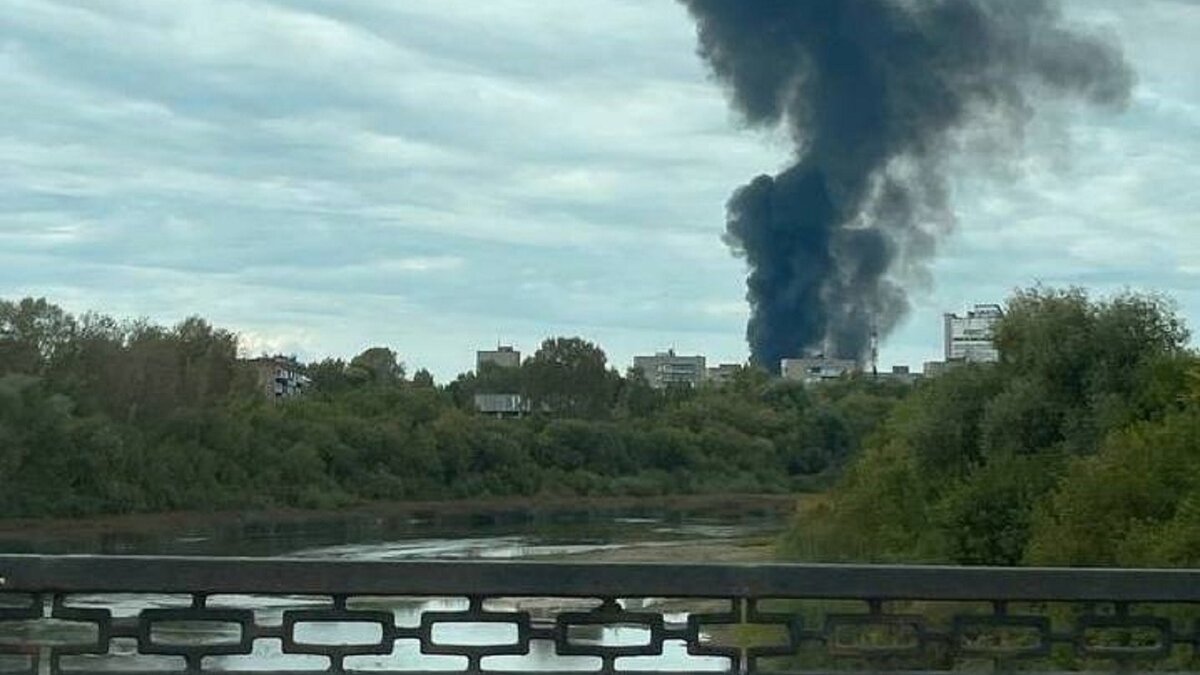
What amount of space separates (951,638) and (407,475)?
57.4 m

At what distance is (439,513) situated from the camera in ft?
206

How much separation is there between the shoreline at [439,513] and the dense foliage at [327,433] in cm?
64

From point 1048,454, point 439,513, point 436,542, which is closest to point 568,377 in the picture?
point 439,513

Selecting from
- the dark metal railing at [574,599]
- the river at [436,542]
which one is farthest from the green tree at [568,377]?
the dark metal railing at [574,599]

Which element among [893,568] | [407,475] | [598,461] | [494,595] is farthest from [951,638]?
[598,461]

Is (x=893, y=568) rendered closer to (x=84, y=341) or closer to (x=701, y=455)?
(x=84, y=341)

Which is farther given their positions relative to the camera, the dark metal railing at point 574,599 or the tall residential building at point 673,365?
the tall residential building at point 673,365

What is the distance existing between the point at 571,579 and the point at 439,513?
54.8m

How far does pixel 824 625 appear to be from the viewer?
8.91m

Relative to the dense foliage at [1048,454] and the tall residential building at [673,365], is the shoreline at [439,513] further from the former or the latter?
A: the tall residential building at [673,365]

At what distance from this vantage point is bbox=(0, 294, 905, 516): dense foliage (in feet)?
147

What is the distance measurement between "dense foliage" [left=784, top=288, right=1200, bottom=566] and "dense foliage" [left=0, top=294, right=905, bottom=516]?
1683cm

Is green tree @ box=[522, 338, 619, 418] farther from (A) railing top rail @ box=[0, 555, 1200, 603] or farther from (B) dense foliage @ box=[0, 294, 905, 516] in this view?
(A) railing top rail @ box=[0, 555, 1200, 603]

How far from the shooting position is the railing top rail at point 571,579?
824 cm
